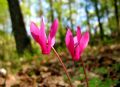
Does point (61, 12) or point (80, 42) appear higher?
point (61, 12)

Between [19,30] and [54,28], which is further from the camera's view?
[19,30]

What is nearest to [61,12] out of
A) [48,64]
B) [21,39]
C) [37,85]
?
[21,39]

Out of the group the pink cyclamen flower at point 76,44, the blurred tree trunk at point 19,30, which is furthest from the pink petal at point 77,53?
the blurred tree trunk at point 19,30

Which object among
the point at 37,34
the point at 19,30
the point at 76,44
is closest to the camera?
the point at 37,34

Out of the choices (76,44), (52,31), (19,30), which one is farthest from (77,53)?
(19,30)

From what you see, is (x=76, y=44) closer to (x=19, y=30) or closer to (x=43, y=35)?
(x=43, y=35)

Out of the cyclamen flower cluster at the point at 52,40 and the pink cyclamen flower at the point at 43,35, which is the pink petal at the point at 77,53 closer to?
the cyclamen flower cluster at the point at 52,40

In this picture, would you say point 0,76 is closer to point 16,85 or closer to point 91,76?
point 16,85

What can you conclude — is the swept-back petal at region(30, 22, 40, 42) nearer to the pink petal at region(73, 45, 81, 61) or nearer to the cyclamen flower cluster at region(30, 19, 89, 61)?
the cyclamen flower cluster at region(30, 19, 89, 61)
